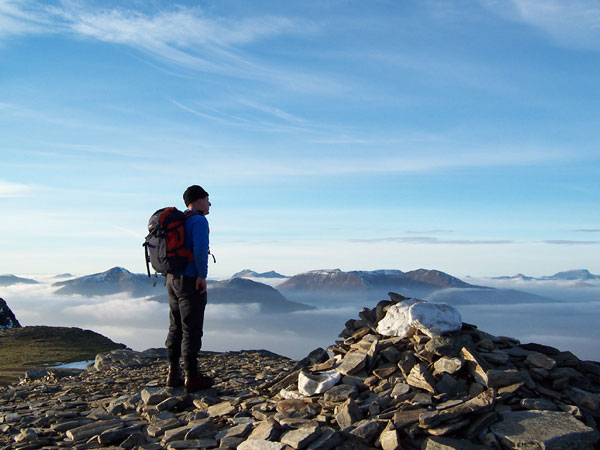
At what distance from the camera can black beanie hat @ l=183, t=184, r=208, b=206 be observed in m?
10.6

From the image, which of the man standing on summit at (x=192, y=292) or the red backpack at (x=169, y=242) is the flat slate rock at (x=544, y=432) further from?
the red backpack at (x=169, y=242)

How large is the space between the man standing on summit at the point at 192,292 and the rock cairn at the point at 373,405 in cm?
84

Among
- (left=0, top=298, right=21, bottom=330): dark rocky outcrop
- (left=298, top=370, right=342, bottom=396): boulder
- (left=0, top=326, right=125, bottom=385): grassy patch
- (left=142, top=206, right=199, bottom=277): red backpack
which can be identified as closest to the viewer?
(left=298, top=370, right=342, bottom=396): boulder

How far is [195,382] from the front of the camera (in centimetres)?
1094

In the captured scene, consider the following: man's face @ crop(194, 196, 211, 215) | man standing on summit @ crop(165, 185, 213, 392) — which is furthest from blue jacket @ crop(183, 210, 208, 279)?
man's face @ crop(194, 196, 211, 215)

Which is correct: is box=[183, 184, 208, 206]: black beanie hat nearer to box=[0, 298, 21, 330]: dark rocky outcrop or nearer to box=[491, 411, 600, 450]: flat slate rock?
box=[491, 411, 600, 450]: flat slate rock

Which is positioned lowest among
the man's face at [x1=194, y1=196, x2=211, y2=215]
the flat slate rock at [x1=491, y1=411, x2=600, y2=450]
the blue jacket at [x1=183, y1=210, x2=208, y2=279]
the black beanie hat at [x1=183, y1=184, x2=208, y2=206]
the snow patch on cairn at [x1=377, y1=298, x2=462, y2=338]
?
the flat slate rock at [x1=491, y1=411, x2=600, y2=450]

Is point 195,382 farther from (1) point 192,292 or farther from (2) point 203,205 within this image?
(2) point 203,205

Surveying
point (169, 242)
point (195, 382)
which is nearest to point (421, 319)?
point (195, 382)

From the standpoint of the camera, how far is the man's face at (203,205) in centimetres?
1062

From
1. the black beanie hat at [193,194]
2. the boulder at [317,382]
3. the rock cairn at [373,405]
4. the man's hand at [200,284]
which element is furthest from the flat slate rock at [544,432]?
the black beanie hat at [193,194]

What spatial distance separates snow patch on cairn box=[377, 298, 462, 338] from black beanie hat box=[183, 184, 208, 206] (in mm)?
4518

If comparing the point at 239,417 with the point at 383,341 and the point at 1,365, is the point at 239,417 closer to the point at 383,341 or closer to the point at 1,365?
the point at 383,341

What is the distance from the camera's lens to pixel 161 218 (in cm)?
1027
